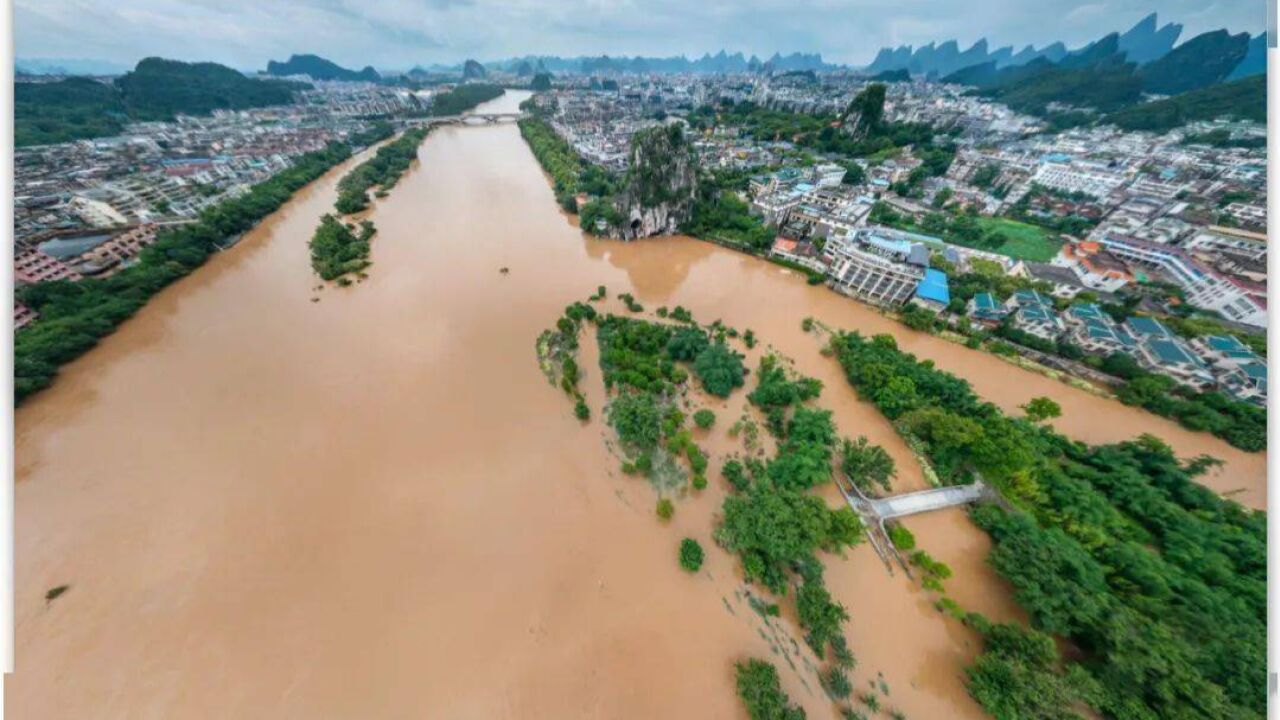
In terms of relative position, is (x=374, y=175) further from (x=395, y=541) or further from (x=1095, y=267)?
(x=1095, y=267)

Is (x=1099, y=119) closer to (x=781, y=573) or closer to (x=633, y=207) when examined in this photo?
(x=633, y=207)

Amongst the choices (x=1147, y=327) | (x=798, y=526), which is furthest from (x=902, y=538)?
(x=1147, y=327)

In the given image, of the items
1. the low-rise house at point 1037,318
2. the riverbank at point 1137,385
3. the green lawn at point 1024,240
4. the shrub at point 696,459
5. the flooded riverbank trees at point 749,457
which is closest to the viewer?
the flooded riverbank trees at point 749,457

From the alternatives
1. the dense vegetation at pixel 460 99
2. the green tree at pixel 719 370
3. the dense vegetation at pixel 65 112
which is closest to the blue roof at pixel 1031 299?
the green tree at pixel 719 370

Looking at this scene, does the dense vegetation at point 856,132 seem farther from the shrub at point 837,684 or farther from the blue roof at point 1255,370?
the shrub at point 837,684

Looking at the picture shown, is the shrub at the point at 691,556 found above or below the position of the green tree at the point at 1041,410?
below

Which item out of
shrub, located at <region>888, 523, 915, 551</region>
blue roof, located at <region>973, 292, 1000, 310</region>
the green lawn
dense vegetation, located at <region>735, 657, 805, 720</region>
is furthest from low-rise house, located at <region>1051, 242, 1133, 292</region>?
dense vegetation, located at <region>735, 657, 805, 720</region>
